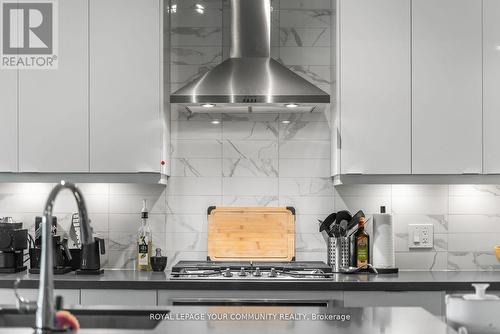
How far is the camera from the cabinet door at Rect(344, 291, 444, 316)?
3211 millimetres

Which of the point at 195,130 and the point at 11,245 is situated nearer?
the point at 11,245

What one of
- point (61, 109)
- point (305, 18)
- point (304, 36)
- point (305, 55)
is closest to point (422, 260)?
point (305, 55)

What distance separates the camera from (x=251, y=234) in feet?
12.6

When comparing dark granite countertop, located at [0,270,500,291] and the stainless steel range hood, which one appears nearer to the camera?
dark granite countertop, located at [0,270,500,291]

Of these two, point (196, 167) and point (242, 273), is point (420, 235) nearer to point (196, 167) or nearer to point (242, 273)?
point (242, 273)

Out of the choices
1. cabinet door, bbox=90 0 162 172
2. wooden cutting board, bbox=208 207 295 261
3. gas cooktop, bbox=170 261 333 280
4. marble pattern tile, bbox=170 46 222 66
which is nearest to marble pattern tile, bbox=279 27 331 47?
marble pattern tile, bbox=170 46 222 66

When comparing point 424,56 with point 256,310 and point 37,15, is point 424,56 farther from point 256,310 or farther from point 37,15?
point 37,15

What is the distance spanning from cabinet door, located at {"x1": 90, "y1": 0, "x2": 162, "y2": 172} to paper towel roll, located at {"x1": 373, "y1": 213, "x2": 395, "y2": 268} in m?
1.36

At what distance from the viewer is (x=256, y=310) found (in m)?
2.28

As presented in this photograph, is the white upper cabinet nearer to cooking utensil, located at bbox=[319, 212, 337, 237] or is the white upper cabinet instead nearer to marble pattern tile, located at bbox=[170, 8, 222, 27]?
cooking utensil, located at bbox=[319, 212, 337, 237]

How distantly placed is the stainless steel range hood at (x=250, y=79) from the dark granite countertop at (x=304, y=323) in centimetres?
141

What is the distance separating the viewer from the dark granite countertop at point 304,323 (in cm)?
190

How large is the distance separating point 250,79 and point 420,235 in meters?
1.46

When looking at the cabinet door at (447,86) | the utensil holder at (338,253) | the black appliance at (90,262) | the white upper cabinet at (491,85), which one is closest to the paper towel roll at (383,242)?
the utensil holder at (338,253)
